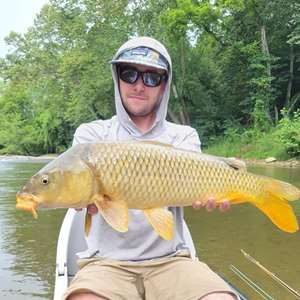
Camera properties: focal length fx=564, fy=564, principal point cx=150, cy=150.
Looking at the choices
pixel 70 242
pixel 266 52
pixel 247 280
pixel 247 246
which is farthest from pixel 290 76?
pixel 70 242

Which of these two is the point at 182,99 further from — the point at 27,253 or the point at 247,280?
the point at 247,280

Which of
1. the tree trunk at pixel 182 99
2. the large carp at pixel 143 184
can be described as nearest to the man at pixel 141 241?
the large carp at pixel 143 184

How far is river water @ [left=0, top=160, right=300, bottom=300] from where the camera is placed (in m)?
5.55

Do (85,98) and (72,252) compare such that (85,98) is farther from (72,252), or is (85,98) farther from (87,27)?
(72,252)

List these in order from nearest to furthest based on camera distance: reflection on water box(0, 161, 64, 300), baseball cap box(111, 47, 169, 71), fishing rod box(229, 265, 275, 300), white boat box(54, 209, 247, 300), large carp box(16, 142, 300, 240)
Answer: large carp box(16, 142, 300, 240) → baseball cap box(111, 47, 169, 71) → white boat box(54, 209, 247, 300) → fishing rod box(229, 265, 275, 300) → reflection on water box(0, 161, 64, 300)

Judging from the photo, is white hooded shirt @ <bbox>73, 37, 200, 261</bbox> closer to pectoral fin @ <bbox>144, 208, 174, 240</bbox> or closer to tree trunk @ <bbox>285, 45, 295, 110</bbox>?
pectoral fin @ <bbox>144, 208, 174, 240</bbox>

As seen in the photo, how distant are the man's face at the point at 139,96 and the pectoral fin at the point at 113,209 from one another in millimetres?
910

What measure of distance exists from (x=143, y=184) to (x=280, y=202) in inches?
27.5

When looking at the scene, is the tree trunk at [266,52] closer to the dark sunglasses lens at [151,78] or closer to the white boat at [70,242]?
the white boat at [70,242]

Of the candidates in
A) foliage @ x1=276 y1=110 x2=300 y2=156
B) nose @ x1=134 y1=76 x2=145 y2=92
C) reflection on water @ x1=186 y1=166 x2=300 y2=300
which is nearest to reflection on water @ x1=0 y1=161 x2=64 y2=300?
reflection on water @ x1=186 y1=166 x2=300 y2=300

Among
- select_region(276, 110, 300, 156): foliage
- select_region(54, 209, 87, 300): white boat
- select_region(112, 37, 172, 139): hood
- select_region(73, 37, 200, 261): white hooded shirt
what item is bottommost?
select_region(276, 110, 300, 156): foliage

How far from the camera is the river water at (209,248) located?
5547mm

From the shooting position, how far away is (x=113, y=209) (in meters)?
2.52

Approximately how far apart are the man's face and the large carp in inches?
24.8
